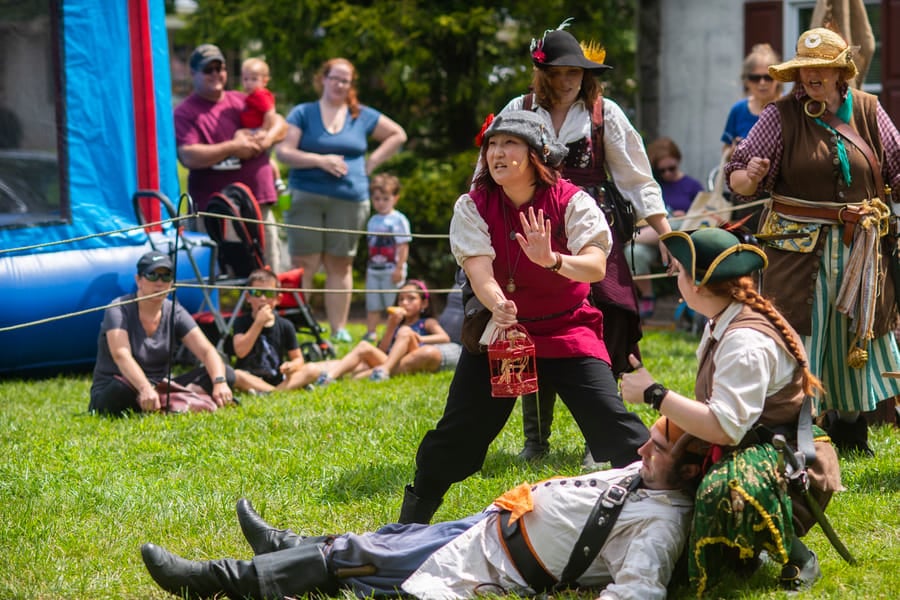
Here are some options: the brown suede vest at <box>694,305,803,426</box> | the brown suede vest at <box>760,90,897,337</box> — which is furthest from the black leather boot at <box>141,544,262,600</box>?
the brown suede vest at <box>760,90,897,337</box>

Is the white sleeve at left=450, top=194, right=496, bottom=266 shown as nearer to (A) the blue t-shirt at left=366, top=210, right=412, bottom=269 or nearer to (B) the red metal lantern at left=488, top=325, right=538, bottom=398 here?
(B) the red metal lantern at left=488, top=325, right=538, bottom=398

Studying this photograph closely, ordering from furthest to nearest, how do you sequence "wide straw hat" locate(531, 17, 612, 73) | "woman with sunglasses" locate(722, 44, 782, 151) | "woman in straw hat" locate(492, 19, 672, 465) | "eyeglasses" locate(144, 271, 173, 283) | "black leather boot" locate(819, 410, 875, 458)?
"woman with sunglasses" locate(722, 44, 782, 151) < "eyeglasses" locate(144, 271, 173, 283) < "black leather boot" locate(819, 410, 875, 458) < "woman in straw hat" locate(492, 19, 672, 465) < "wide straw hat" locate(531, 17, 612, 73)

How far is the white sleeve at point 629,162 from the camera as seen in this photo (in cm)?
548

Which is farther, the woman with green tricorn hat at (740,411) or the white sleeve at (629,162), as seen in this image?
the white sleeve at (629,162)

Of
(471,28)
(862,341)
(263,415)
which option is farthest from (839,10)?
(471,28)

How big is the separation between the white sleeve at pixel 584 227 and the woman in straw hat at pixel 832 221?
56.7 inches

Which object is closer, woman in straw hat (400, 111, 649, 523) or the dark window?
woman in straw hat (400, 111, 649, 523)

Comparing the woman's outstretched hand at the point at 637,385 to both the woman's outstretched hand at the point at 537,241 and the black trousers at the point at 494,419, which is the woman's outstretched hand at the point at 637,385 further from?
the black trousers at the point at 494,419

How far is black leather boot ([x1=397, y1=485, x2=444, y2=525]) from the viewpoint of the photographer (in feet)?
15.3

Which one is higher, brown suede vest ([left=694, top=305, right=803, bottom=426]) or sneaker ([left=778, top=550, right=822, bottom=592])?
brown suede vest ([left=694, top=305, right=803, bottom=426])

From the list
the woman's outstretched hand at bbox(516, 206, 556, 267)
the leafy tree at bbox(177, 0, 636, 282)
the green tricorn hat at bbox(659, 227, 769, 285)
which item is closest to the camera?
the green tricorn hat at bbox(659, 227, 769, 285)

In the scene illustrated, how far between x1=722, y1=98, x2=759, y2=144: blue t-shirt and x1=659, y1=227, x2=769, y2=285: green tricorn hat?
553cm

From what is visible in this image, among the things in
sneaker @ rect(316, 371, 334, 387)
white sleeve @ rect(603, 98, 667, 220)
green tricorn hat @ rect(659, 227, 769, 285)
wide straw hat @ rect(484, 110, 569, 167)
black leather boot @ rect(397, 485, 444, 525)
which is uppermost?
wide straw hat @ rect(484, 110, 569, 167)

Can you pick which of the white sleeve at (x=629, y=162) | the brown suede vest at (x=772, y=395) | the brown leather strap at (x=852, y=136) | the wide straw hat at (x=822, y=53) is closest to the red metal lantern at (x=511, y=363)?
the brown suede vest at (x=772, y=395)
